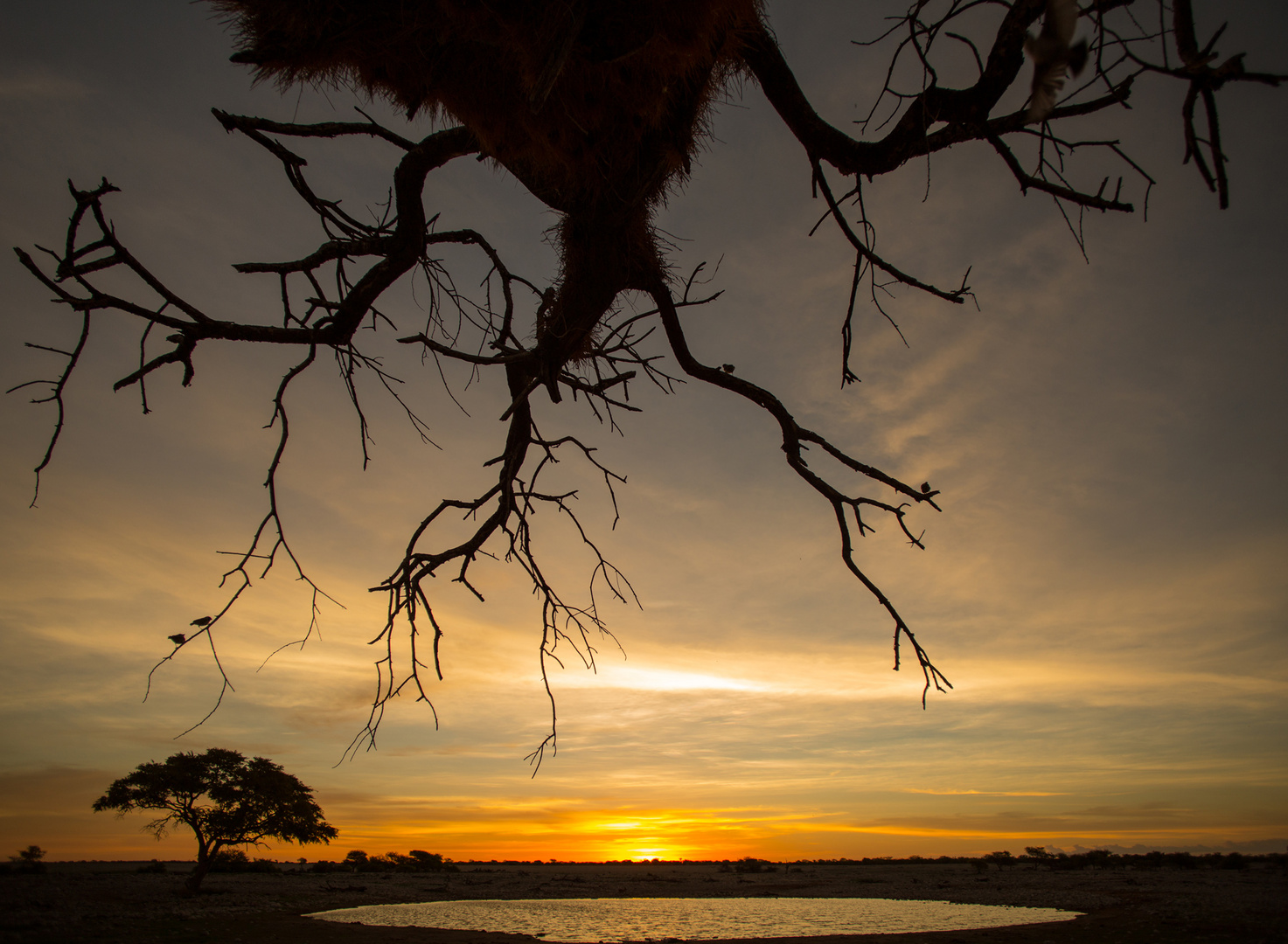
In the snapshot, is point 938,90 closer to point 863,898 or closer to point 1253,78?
point 1253,78

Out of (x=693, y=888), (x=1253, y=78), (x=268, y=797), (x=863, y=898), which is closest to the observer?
(x=1253, y=78)

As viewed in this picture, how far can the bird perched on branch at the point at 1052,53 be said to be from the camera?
2.43ft

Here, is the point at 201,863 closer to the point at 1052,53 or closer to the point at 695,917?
the point at 695,917

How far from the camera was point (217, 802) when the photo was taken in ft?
66.7

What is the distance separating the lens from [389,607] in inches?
101

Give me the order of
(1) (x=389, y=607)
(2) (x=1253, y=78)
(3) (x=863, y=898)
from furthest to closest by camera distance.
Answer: (3) (x=863, y=898) < (1) (x=389, y=607) < (2) (x=1253, y=78)

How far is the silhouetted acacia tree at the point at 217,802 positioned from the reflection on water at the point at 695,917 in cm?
337

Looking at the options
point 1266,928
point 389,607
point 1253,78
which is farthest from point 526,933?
point 1253,78

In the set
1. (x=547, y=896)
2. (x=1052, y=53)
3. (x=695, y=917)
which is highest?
(x=1052, y=53)

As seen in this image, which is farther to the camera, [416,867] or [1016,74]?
[416,867]

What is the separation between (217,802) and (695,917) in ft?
51.7

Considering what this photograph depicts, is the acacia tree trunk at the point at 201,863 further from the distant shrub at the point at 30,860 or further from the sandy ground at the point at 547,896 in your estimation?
the distant shrub at the point at 30,860

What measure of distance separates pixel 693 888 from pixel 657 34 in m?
40.7

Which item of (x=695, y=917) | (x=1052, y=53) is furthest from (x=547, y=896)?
(x=1052, y=53)
